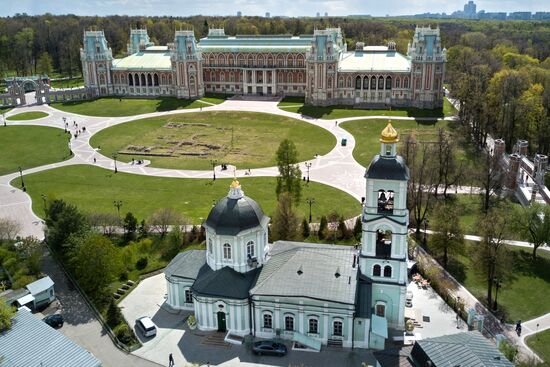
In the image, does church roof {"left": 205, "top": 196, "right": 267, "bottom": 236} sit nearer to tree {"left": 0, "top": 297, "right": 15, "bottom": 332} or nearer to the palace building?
tree {"left": 0, "top": 297, "right": 15, "bottom": 332}

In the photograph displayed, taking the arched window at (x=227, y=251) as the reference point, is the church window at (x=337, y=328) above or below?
below

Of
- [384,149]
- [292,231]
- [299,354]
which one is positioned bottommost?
[299,354]

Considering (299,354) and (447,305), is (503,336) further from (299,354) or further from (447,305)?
Result: (299,354)

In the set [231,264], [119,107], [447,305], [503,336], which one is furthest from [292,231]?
[119,107]

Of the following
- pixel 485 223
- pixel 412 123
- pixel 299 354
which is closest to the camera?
pixel 299 354

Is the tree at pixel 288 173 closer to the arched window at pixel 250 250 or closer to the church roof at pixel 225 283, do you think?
the arched window at pixel 250 250

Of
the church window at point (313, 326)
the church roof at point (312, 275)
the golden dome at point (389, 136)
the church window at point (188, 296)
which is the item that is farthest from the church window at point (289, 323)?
the golden dome at point (389, 136)
